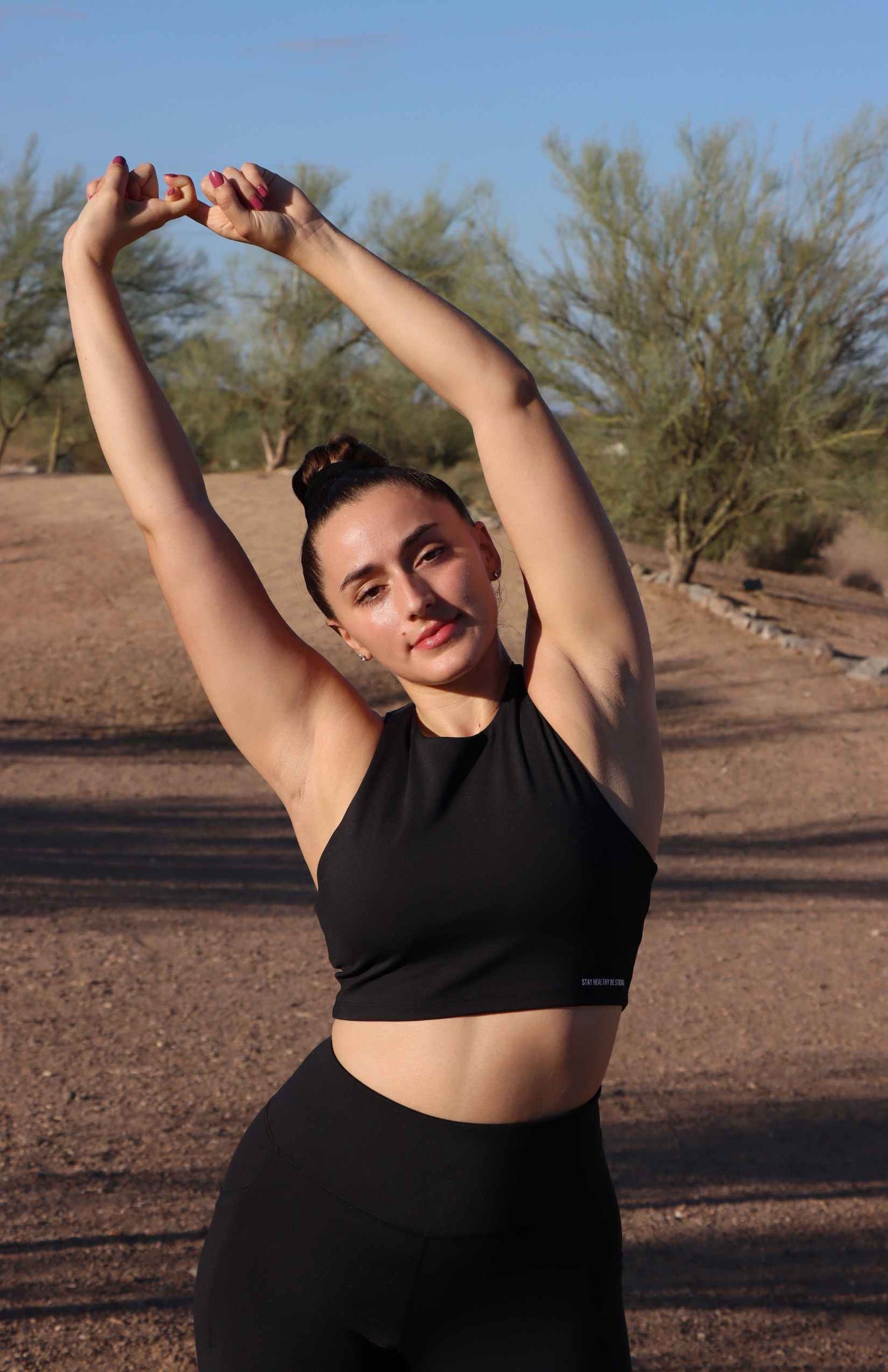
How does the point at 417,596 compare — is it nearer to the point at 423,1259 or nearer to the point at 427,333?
the point at 427,333

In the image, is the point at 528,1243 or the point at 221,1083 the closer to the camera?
the point at 528,1243

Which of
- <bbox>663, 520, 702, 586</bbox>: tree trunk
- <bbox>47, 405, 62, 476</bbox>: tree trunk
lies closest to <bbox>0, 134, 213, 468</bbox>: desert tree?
<bbox>47, 405, 62, 476</bbox>: tree trunk

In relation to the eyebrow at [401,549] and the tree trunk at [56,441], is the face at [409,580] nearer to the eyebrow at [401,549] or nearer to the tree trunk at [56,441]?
the eyebrow at [401,549]

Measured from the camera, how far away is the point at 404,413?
94.4ft

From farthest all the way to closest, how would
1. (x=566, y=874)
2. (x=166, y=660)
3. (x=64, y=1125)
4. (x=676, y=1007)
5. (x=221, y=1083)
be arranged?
(x=166, y=660) → (x=676, y=1007) → (x=221, y=1083) → (x=64, y=1125) → (x=566, y=874)

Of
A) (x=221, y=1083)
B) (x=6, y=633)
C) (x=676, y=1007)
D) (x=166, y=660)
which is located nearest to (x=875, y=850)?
(x=676, y=1007)

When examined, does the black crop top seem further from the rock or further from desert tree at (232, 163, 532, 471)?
desert tree at (232, 163, 532, 471)

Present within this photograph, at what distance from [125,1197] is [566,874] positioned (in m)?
2.83

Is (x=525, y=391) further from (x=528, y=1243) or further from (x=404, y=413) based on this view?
(x=404, y=413)

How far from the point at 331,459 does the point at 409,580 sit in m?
0.30

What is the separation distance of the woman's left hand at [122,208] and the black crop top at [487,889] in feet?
2.62

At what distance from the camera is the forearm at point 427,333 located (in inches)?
62.3

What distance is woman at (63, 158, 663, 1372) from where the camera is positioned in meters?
1.46

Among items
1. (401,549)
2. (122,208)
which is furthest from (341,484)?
(122,208)
